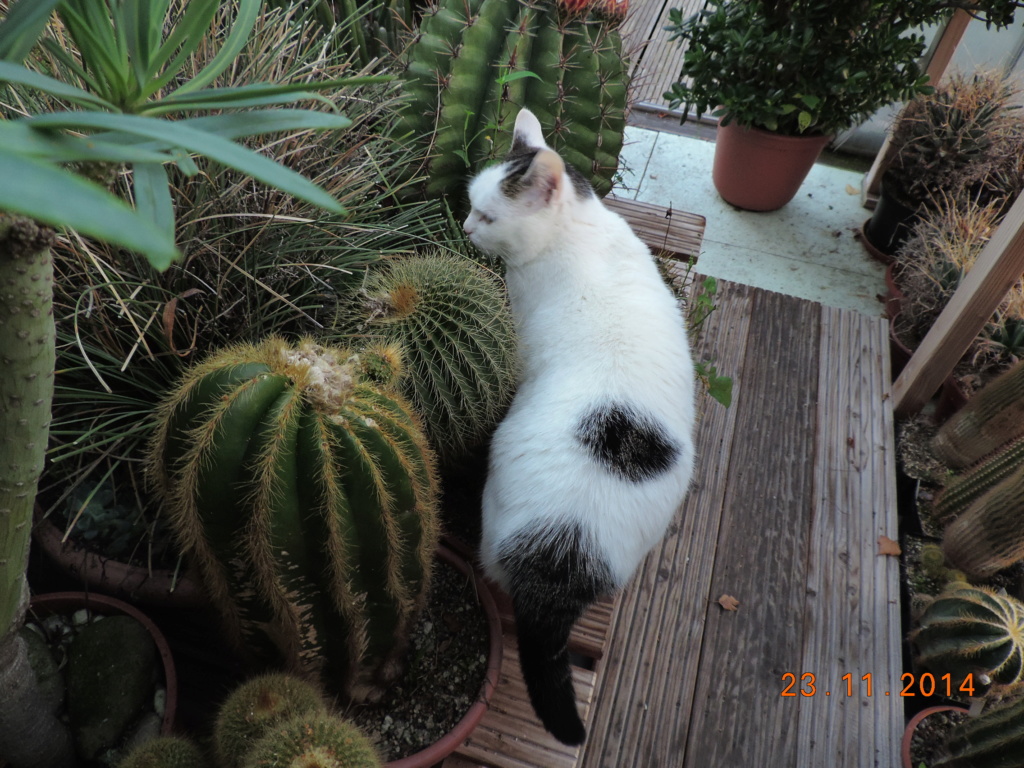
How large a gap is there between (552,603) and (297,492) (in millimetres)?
414

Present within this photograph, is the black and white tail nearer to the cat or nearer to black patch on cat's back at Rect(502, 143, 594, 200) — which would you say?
the cat

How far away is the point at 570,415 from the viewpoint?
0.96m

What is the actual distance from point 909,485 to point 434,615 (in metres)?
1.38

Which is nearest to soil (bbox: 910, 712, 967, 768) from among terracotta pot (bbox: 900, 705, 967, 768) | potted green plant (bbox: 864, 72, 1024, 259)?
terracotta pot (bbox: 900, 705, 967, 768)

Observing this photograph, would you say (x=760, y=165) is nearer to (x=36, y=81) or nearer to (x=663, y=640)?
(x=663, y=640)

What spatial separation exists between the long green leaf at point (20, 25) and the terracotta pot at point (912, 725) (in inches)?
59.4

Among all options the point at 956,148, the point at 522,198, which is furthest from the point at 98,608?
the point at 956,148

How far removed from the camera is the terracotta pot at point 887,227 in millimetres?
2441

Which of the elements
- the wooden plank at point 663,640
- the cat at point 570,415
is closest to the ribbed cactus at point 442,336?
the cat at point 570,415

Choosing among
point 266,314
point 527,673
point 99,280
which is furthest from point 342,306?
point 527,673

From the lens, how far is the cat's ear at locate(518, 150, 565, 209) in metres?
1.13

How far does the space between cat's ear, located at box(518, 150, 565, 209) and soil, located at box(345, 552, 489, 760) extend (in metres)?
0.70

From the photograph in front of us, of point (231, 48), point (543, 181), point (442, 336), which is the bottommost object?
point (442, 336)

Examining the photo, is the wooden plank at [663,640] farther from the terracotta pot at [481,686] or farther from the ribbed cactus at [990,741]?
the ribbed cactus at [990,741]
